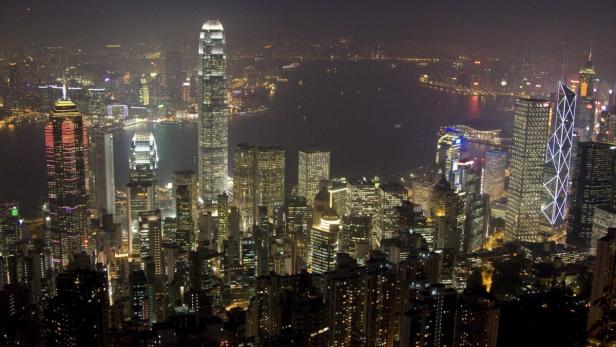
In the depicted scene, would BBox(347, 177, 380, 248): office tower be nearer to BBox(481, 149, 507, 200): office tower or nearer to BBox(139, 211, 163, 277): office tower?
BBox(481, 149, 507, 200): office tower

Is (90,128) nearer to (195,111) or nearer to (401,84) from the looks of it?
(195,111)

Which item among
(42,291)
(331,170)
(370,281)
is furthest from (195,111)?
(370,281)

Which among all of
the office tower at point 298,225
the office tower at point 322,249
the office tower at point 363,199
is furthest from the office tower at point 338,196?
the office tower at point 322,249

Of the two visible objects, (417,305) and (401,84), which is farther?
(401,84)

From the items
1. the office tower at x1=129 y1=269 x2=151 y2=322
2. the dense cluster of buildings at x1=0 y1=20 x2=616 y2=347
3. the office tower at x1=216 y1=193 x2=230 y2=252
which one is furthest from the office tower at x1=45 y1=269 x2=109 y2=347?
the office tower at x1=216 y1=193 x2=230 y2=252

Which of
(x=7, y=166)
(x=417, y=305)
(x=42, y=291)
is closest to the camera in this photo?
(x=417, y=305)

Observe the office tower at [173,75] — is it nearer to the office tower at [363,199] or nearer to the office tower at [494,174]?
the office tower at [363,199]

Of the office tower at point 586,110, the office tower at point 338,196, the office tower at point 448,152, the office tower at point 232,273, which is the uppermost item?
the office tower at point 586,110
